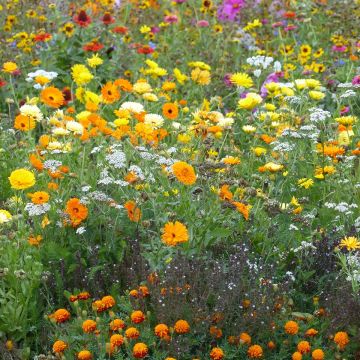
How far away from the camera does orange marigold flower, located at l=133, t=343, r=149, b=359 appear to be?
281 cm

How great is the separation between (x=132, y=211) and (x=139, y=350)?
905 millimetres

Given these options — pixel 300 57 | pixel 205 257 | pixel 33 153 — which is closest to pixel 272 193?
pixel 205 257

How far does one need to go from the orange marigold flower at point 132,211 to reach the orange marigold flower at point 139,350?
2.86ft

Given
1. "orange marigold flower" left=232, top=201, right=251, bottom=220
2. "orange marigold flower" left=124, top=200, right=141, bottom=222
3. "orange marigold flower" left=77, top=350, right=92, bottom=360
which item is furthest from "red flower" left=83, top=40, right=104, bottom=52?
"orange marigold flower" left=77, top=350, right=92, bottom=360

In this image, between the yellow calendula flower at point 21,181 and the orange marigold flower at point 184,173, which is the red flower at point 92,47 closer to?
the yellow calendula flower at point 21,181

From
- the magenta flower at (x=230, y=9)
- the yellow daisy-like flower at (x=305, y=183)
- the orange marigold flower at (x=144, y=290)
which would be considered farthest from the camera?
the magenta flower at (x=230, y=9)

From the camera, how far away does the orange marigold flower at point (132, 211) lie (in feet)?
11.8

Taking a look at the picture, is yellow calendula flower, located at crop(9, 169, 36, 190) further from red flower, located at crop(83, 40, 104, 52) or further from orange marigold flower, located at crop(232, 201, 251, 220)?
red flower, located at crop(83, 40, 104, 52)

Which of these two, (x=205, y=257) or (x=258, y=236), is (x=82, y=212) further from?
(x=258, y=236)

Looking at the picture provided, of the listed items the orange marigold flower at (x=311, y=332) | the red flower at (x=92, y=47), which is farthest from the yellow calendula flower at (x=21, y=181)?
the red flower at (x=92, y=47)

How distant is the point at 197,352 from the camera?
3.05m

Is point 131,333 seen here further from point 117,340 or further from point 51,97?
Result: point 51,97

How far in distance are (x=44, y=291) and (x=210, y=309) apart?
769 mm

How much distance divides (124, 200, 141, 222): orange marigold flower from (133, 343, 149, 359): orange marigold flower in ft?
2.86
